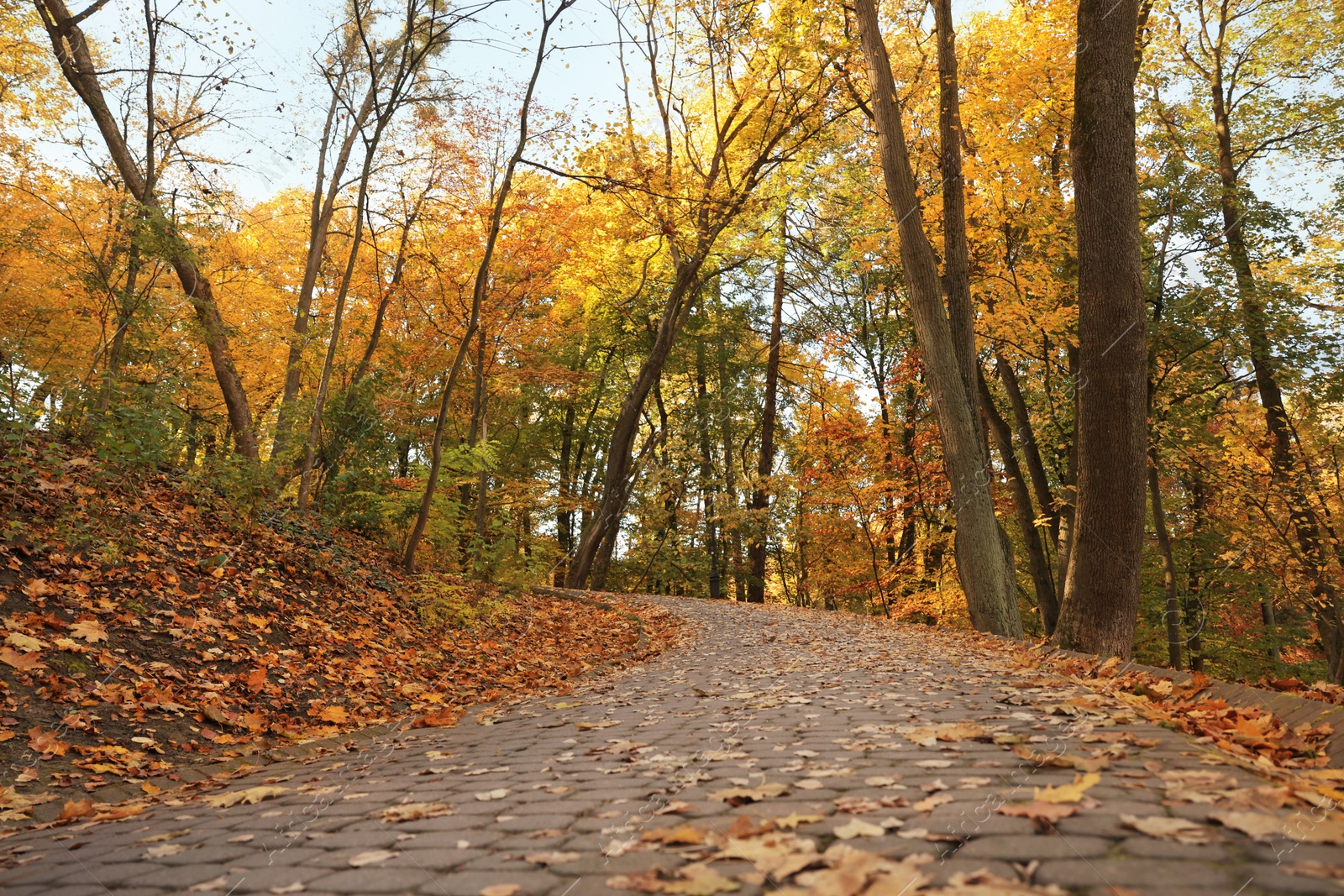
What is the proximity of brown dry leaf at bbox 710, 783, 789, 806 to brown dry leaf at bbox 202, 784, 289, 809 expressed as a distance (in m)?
2.06

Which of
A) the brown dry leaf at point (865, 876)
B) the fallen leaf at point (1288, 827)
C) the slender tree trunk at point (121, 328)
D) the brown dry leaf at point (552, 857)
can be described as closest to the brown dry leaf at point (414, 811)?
the brown dry leaf at point (552, 857)

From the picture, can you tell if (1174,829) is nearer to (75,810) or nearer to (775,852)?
(775,852)

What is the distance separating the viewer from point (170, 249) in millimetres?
8906

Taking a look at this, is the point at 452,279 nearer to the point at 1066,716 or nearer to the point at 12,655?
the point at 12,655

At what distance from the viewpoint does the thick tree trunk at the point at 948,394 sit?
945 cm

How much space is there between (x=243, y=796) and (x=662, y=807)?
201cm

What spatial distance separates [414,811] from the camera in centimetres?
297

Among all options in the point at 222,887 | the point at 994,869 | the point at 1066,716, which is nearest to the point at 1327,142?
the point at 1066,716

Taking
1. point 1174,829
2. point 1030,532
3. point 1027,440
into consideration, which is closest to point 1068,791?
point 1174,829

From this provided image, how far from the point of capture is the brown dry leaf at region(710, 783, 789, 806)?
275 cm

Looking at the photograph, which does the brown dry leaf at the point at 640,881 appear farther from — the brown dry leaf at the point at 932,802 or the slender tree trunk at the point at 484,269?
the slender tree trunk at the point at 484,269

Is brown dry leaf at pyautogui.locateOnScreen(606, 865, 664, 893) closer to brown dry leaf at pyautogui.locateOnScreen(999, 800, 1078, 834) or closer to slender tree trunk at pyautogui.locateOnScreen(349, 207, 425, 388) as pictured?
brown dry leaf at pyautogui.locateOnScreen(999, 800, 1078, 834)

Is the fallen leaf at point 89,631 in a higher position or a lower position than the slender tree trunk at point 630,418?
lower

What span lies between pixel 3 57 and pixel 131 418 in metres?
10.8
